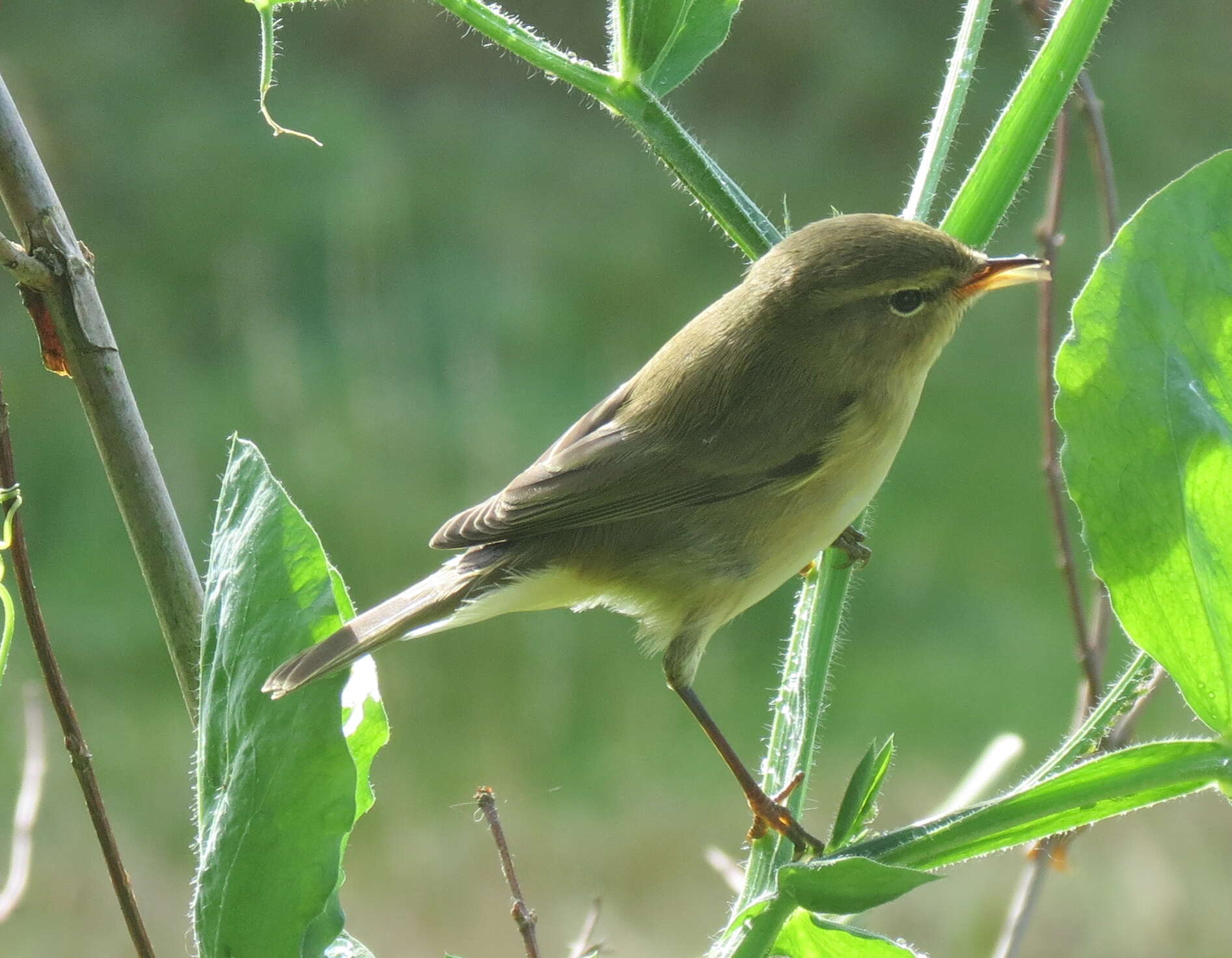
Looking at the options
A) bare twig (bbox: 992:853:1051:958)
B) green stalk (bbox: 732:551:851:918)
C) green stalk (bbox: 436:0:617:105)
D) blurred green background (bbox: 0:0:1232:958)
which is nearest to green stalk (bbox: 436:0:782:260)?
green stalk (bbox: 436:0:617:105)

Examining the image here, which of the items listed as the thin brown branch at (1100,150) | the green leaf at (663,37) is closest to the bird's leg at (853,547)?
the green leaf at (663,37)

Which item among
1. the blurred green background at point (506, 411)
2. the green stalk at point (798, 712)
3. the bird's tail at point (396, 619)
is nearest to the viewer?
the bird's tail at point (396, 619)

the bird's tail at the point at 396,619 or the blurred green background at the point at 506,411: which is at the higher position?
the blurred green background at the point at 506,411

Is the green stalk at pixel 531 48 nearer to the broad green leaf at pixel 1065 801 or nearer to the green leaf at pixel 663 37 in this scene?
the green leaf at pixel 663 37

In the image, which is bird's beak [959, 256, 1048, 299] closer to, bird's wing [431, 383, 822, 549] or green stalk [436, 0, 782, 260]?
bird's wing [431, 383, 822, 549]

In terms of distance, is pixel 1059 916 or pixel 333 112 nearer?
pixel 1059 916

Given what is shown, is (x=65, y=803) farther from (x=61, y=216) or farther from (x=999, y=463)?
(x=61, y=216)

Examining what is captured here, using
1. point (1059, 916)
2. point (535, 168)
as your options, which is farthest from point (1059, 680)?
point (535, 168)
